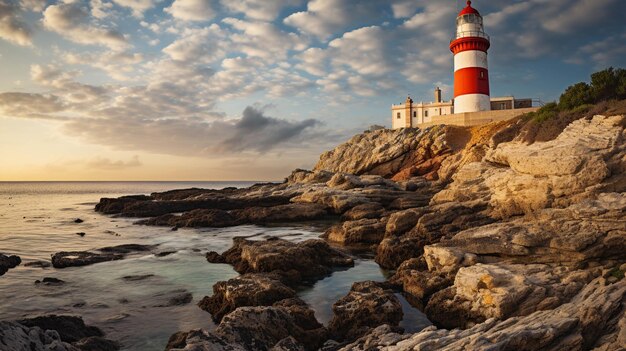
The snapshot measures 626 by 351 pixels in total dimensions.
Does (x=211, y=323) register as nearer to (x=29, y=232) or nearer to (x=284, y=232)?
(x=284, y=232)

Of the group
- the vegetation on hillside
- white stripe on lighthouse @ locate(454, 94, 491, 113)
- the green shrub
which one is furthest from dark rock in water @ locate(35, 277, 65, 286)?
white stripe on lighthouse @ locate(454, 94, 491, 113)

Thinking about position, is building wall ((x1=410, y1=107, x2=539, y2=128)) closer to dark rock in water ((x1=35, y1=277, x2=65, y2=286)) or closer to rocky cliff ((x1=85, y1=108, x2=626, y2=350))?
rocky cliff ((x1=85, y1=108, x2=626, y2=350))

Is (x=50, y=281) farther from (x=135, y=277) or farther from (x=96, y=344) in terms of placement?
(x=96, y=344)

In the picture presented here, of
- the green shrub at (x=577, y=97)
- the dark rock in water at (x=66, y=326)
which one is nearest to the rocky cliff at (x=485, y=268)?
the dark rock in water at (x=66, y=326)

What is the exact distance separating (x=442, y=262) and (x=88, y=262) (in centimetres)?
1692

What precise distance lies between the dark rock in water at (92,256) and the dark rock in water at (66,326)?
9592mm

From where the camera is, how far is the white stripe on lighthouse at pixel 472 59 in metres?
48.0

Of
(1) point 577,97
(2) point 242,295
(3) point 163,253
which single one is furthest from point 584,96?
(3) point 163,253

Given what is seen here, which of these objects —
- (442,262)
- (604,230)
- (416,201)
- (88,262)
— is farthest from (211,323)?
(416,201)

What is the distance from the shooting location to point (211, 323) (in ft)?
39.4

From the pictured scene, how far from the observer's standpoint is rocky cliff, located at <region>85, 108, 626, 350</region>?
28.6 feet

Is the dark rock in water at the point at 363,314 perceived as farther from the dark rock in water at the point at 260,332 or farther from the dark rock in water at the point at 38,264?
the dark rock in water at the point at 38,264

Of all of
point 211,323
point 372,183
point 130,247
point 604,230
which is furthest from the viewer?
point 372,183

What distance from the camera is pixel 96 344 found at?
9836mm
